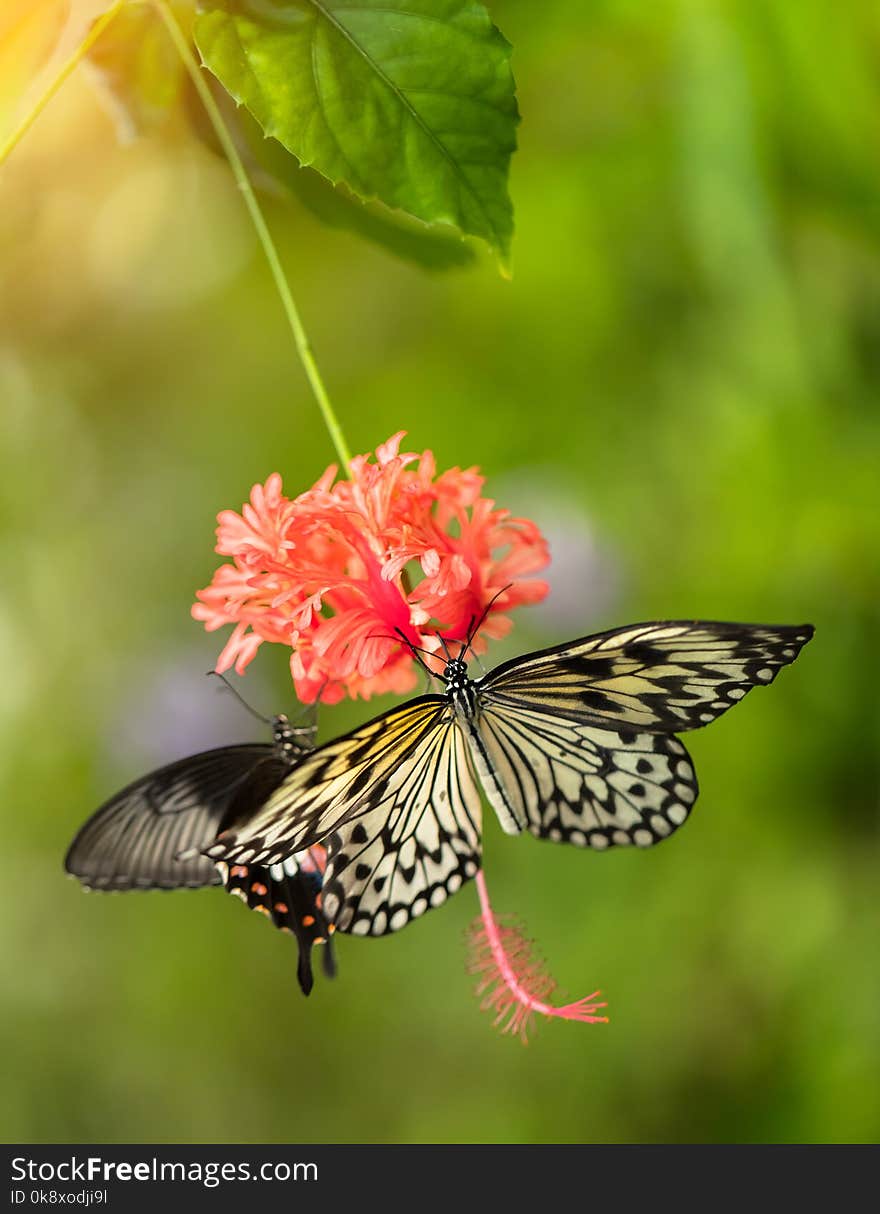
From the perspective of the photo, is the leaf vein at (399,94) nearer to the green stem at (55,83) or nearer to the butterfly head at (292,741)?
the green stem at (55,83)

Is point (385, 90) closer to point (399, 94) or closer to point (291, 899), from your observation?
point (399, 94)

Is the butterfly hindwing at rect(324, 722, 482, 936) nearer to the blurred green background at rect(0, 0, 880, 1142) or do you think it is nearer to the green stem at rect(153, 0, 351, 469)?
the green stem at rect(153, 0, 351, 469)

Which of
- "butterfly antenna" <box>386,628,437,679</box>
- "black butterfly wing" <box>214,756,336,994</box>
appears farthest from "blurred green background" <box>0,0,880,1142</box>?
"black butterfly wing" <box>214,756,336,994</box>

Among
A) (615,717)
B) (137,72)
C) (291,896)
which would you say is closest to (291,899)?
(291,896)
